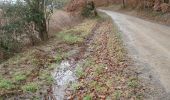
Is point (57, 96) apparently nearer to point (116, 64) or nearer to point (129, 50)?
point (116, 64)

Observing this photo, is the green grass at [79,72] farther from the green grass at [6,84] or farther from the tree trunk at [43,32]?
the tree trunk at [43,32]

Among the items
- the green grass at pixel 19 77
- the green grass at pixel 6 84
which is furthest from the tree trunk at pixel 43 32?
the green grass at pixel 6 84

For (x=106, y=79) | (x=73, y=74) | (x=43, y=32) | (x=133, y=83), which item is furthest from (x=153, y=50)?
(x=43, y=32)

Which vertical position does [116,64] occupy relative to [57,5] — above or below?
below

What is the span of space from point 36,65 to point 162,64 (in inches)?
233

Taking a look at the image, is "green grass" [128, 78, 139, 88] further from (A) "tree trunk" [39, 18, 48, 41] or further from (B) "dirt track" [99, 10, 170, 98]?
(A) "tree trunk" [39, 18, 48, 41]

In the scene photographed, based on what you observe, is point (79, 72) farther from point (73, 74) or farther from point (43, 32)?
point (43, 32)

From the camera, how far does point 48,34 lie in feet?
84.6

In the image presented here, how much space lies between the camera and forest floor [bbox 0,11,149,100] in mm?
11352

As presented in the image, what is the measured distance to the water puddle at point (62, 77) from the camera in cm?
1188

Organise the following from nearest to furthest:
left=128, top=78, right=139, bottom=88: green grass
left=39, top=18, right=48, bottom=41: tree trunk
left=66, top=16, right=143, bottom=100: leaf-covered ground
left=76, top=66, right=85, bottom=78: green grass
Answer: left=66, top=16, right=143, bottom=100: leaf-covered ground → left=128, top=78, right=139, bottom=88: green grass → left=76, top=66, right=85, bottom=78: green grass → left=39, top=18, right=48, bottom=41: tree trunk

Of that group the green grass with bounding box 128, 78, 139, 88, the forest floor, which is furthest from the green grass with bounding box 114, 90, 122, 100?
the green grass with bounding box 128, 78, 139, 88

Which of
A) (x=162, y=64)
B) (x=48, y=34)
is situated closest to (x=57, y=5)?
(x=48, y=34)

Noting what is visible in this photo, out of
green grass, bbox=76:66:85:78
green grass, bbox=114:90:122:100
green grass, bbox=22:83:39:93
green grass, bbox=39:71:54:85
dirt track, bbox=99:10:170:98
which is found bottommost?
green grass, bbox=22:83:39:93
